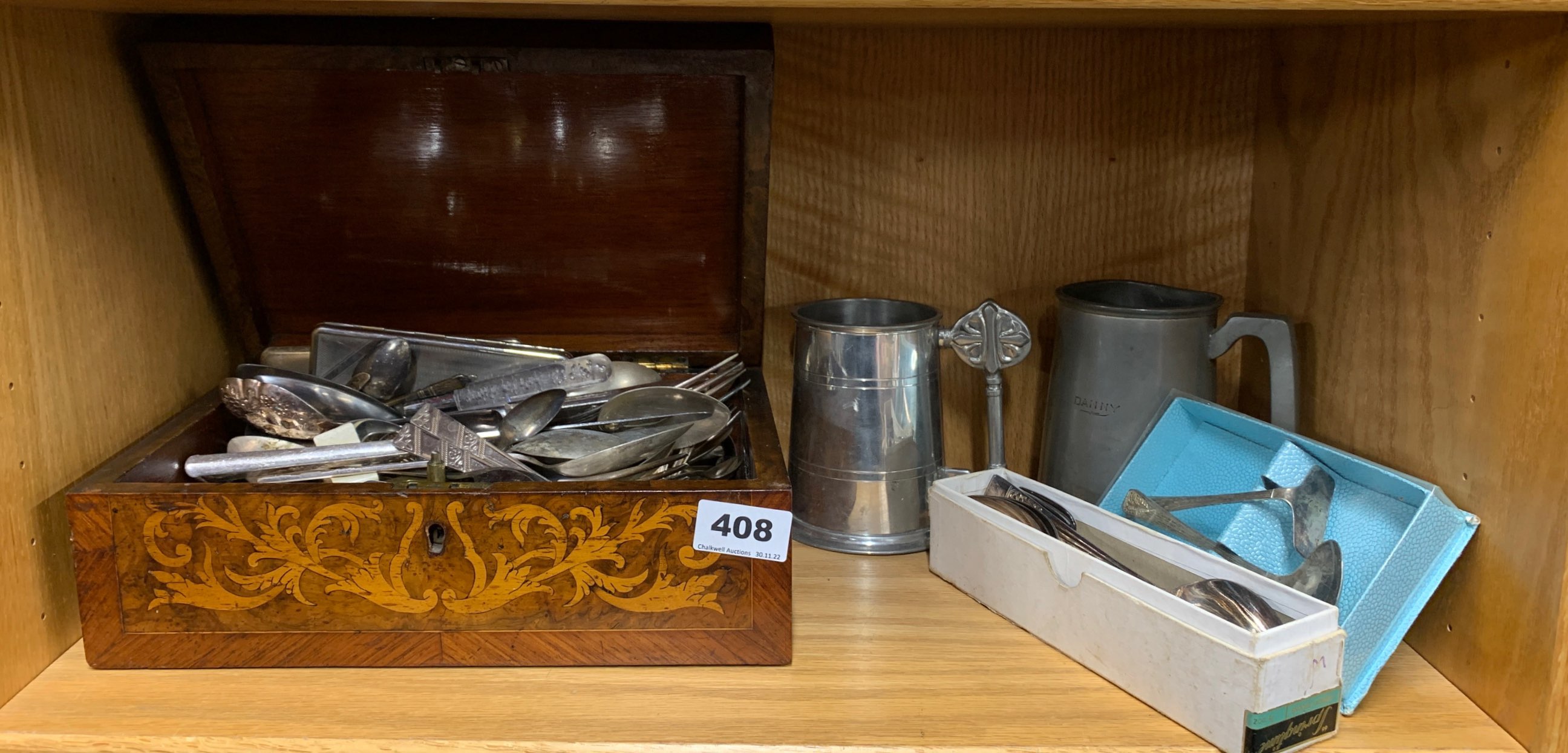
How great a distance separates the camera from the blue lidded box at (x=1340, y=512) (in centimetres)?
70

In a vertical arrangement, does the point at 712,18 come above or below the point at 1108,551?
above

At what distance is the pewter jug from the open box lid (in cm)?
10

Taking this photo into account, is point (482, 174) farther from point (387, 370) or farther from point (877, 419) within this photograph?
point (877, 419)

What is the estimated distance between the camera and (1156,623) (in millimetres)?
680

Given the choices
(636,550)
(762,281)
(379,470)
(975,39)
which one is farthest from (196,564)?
(975,39)

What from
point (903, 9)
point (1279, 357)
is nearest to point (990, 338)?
point (1279, 357)

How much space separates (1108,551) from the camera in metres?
0.81

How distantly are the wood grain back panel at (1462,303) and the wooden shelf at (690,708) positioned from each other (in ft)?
0.21

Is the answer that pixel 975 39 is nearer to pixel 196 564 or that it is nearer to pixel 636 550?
pixel 636 550

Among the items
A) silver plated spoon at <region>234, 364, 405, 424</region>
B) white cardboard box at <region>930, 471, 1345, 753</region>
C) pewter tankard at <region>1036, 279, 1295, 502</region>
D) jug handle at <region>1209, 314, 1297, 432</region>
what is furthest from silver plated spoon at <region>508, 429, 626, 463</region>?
jug handle at <region>1209, 314, 1297, 432</region>

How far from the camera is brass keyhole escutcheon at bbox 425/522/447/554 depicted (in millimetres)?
710

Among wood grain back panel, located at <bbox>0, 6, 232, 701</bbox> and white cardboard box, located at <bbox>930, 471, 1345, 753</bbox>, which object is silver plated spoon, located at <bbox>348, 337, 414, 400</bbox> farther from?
white cardboard box, located at <bbox>930, 471, 1345, 753</bbox>

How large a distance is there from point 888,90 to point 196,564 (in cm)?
64

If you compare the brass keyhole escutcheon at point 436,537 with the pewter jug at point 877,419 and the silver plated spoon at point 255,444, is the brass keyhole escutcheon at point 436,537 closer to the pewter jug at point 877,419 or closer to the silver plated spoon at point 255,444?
the silver plated spoon at point 255,444
